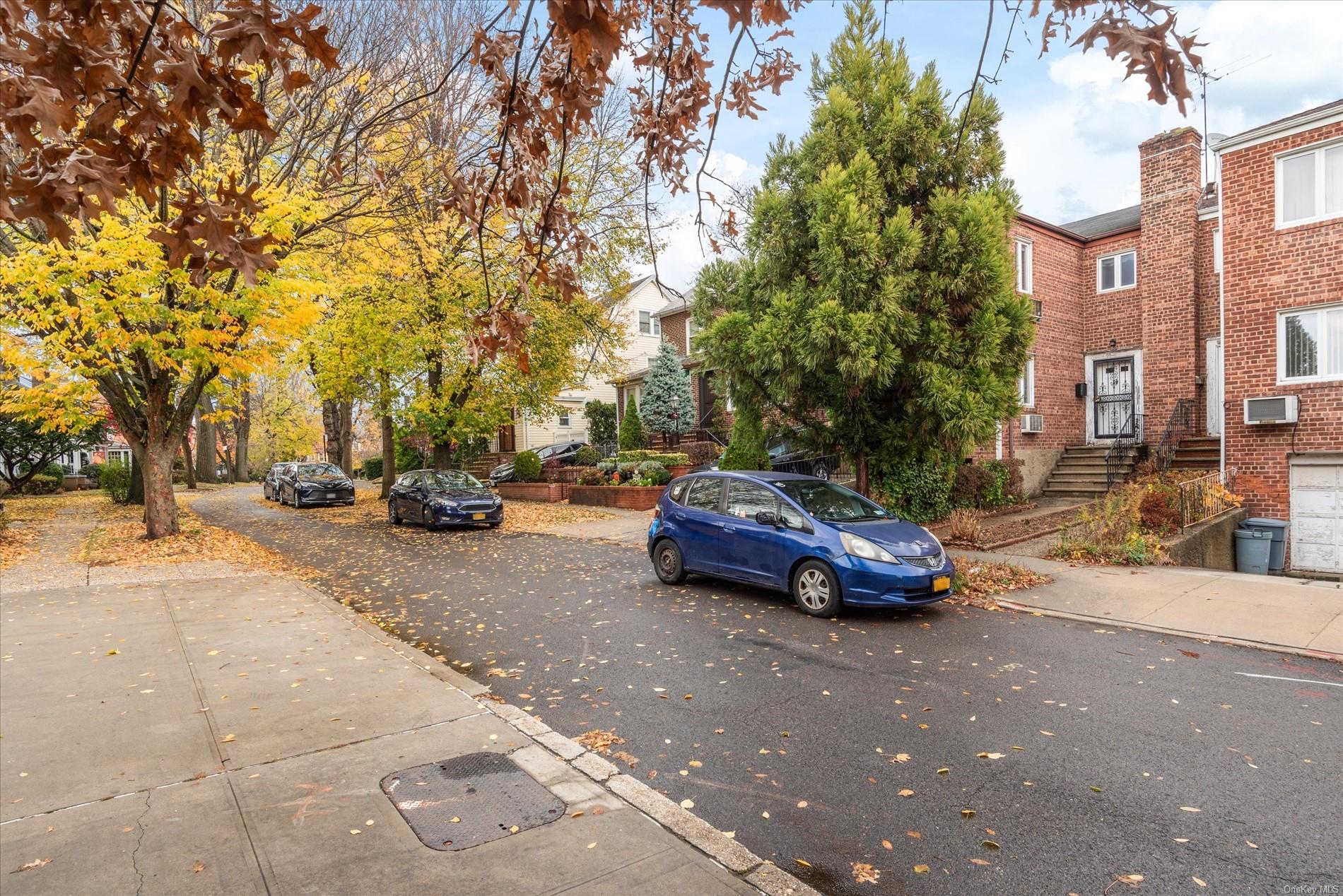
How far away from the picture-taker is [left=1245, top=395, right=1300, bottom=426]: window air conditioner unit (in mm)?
13773

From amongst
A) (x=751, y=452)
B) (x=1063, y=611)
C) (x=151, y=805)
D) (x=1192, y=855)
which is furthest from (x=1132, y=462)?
(x=151, y=805)

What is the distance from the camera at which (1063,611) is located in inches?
328

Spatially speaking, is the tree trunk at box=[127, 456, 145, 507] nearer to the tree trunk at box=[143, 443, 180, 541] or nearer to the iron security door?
the tree trunk at box=[143, 443, 180, 541]

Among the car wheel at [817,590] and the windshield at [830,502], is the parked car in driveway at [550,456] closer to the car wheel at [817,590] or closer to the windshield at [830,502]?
the windshield at [830,502]

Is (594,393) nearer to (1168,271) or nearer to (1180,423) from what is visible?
(1168,271)

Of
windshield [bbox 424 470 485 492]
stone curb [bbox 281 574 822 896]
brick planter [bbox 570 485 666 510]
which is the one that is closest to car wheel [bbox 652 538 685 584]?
stone curb [bbox 281 574 822 896]

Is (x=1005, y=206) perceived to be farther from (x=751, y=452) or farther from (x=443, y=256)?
(x=443, y=256)

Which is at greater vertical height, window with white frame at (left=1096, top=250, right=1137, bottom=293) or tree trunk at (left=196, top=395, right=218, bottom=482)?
window with white frame at (left=1096, top=250, right=1137, bottom=293)

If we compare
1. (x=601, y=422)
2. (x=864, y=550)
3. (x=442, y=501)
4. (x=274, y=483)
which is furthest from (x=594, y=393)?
(x=864, y=550)

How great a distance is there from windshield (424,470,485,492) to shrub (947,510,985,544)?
11210 mm

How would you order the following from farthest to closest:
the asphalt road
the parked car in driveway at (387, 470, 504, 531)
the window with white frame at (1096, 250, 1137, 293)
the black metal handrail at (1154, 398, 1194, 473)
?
the window with white frame at (1096, 250, 1137, 293)
the black metal handrail at (1154, 398, 1194, 473)
the parked car in driveway at (387, 470, 504, 531)
the asphalt road

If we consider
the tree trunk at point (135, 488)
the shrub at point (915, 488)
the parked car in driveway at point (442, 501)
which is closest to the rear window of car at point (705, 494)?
the shrub at point (915, 488)

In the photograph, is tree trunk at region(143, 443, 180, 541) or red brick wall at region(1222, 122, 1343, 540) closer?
red brick wall at region(1222, 122, 1343, 540)

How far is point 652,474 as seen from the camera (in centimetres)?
2105
